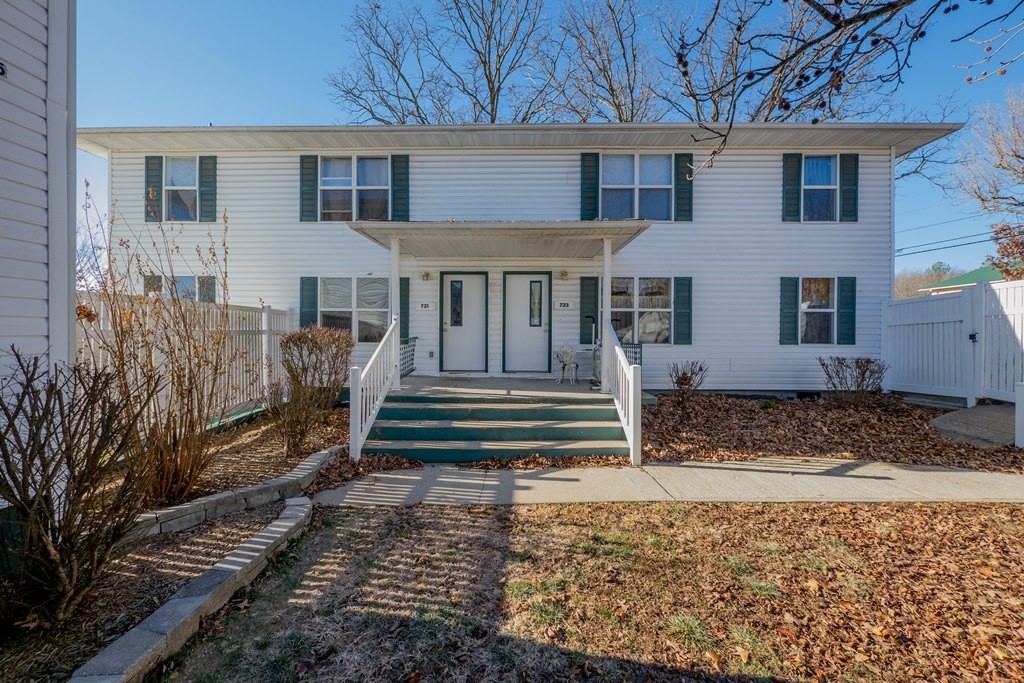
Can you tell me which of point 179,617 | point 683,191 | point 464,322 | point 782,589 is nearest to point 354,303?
point 464,322

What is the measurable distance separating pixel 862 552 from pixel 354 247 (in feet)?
30.3

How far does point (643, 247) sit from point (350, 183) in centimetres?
611

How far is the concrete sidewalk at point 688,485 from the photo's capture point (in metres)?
4.60

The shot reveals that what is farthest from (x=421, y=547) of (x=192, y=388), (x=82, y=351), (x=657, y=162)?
(x=657, y=162)

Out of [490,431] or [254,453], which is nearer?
[254,453]

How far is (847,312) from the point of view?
966 centimetres

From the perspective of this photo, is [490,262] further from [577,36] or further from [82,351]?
[577,36]

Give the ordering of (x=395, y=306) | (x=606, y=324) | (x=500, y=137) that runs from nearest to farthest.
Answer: (x=395, y=306)
(x=606, y=324)
(x=500, y=137)

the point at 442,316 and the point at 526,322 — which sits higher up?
the point at 442,316

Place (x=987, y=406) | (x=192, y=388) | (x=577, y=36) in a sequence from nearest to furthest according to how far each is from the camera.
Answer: (x=192, y=388)
(x=987, y=406)
(x=577, y=36)

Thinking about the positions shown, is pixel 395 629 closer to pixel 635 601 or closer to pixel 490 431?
pixel 635 601

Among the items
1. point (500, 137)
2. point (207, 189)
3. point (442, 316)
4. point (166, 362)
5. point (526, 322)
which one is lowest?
point (166, 362)

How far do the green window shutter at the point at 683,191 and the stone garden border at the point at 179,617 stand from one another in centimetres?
893

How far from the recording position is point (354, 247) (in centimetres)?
984
